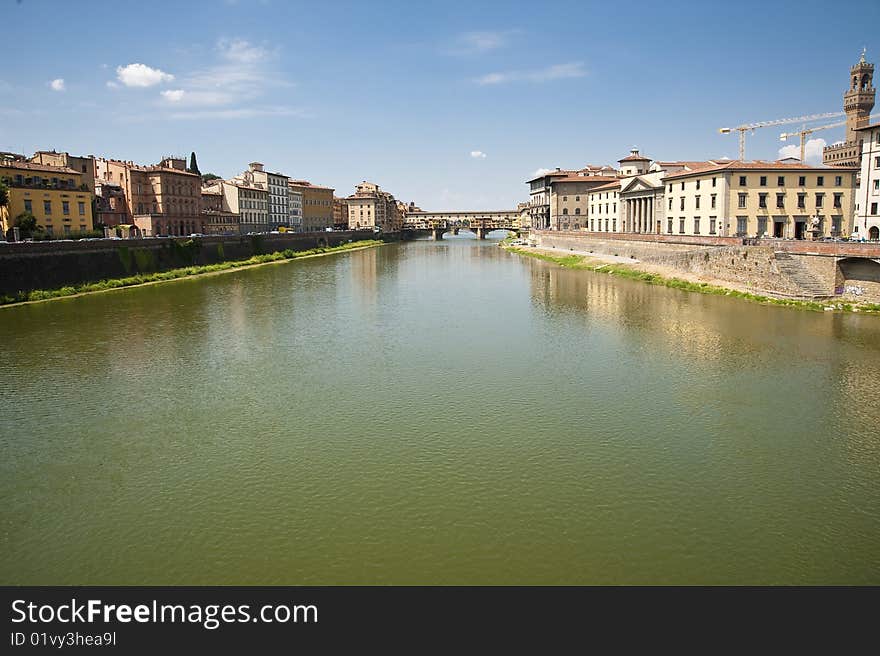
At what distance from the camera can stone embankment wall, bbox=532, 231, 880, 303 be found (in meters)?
32.0

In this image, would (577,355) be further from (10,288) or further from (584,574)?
(10,288)

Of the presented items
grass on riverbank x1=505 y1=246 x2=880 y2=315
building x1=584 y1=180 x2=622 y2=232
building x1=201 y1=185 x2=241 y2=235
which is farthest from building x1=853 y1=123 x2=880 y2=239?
building x1=201 y1=185 x2=241 y2=235

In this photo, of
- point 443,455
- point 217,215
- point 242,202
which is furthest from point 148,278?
point 242,202

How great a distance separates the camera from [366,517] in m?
11.4

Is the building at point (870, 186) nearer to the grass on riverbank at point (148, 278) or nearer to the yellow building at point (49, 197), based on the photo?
the grass on riverbank at point (148, 278)

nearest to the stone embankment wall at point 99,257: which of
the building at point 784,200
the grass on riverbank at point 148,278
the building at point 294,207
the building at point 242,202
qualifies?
the grass on riverbank at point 148,278

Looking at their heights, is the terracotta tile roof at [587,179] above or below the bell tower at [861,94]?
below

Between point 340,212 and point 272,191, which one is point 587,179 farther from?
point 340,212

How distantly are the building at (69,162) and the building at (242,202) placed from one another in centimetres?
2386

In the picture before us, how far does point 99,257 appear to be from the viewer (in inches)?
1764

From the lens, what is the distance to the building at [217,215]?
8434 centimetres

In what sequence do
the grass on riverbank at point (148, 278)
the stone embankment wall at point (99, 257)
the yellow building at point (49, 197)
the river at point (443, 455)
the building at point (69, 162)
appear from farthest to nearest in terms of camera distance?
the building at point (69, 162), the yellow building at point (49, 197), the stone embankment wall at point (99, 257), the grass on riverbank at point (148, 278), the river at point (443, 455)

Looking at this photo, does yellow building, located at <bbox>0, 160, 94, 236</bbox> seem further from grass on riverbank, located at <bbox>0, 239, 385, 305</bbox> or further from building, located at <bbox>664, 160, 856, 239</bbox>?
building, located at <bbox>664, 160, 856, 239</bbox>
